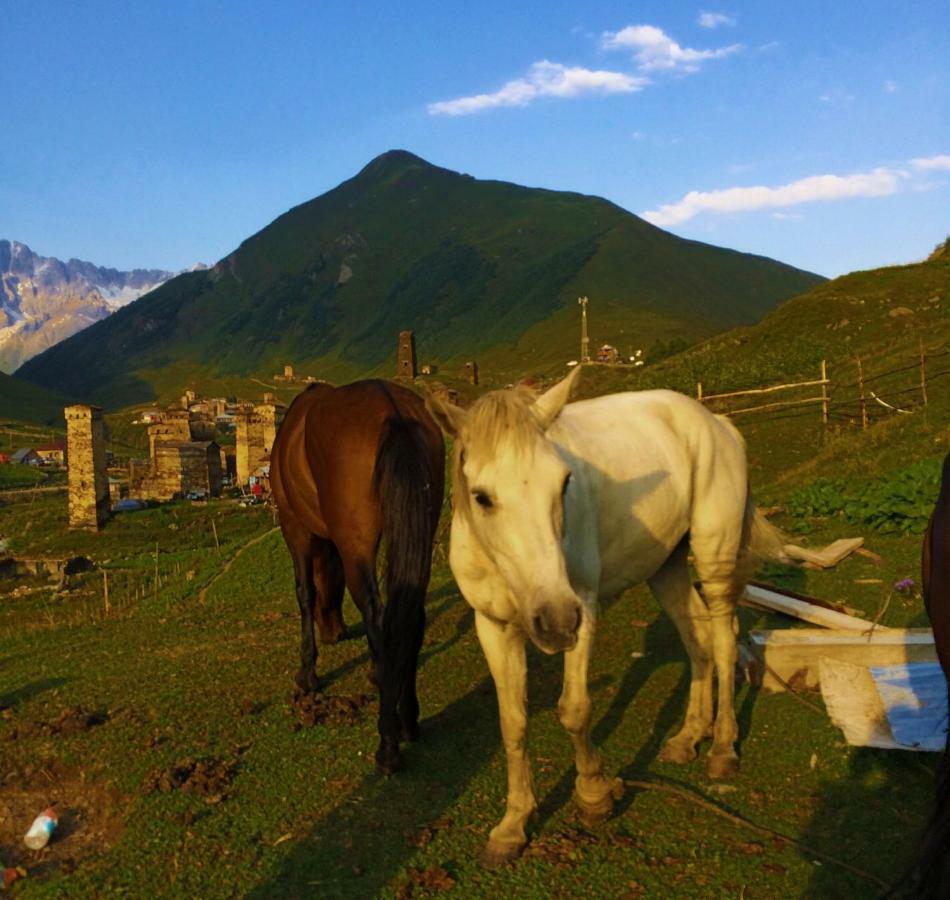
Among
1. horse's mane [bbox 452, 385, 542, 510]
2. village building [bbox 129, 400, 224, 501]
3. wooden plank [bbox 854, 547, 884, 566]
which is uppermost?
horse's mane [bbox 452, 385, 542, 510]

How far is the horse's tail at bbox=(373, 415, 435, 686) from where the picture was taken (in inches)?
218

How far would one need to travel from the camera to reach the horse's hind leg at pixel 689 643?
223 inches

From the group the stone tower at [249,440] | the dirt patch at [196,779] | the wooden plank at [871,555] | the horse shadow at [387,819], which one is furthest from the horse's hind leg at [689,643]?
the stone tower at [249,440]

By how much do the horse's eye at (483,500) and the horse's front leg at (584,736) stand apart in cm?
92

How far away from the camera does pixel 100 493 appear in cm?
3134

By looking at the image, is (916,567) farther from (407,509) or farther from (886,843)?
(407,509)

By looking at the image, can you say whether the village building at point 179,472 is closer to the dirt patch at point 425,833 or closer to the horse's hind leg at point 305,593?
the horse's hind leg at point 305,593

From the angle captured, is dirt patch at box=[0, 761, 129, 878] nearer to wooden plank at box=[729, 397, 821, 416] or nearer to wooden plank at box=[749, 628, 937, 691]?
wooden plank at box=[749, 628, 937, 691]

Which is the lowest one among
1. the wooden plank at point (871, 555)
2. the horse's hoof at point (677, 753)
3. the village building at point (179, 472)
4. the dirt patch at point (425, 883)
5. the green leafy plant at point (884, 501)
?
the village building at point (179, 472)

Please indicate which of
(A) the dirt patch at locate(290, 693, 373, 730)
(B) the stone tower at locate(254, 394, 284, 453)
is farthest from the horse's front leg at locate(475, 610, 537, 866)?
(B) the stone tower at locate(254, 394, 284, 453)

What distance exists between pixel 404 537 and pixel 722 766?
2.62 meters

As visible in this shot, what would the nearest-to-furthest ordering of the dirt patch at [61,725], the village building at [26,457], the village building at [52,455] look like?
the dirt patch at [61,725]
the village building at [26,457]
the village building at [52,455]

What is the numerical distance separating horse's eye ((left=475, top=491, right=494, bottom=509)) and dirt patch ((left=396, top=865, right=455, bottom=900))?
1.98 m

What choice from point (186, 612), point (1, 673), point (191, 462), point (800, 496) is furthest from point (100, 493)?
point (800, 496)
